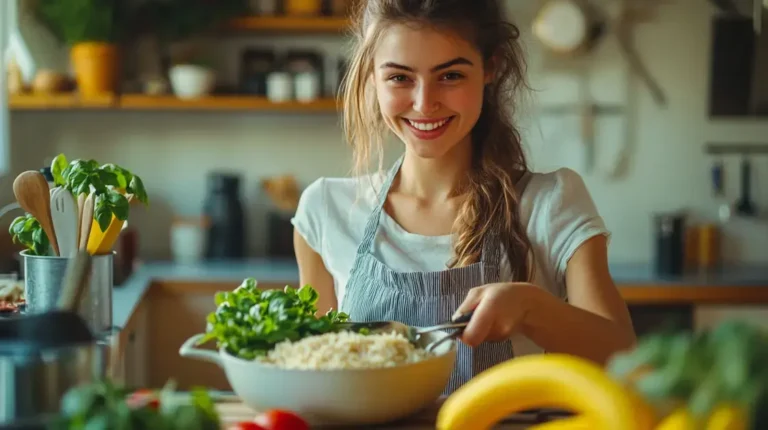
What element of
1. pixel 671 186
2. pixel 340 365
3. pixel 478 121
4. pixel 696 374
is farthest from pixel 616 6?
pixel 696 374

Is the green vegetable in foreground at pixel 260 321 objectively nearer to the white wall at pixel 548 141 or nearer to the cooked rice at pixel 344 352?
the cooked rice at pixel 344 352

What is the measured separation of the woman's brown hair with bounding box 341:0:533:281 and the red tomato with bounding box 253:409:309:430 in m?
0.70

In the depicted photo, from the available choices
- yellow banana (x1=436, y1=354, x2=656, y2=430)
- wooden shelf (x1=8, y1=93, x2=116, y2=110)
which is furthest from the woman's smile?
wooden shelf (x1=8, y1=93, x2=116, y2=110)

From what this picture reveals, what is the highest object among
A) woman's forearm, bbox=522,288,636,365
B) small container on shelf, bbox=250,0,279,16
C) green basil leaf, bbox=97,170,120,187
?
small container on shelf, bbox=250,0,279,16

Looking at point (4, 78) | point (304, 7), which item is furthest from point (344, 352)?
point (4, 78)

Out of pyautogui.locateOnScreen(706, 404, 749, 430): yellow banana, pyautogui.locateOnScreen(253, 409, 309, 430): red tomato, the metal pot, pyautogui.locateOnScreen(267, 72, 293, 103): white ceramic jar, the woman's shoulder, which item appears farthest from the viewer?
pyautogui.locateOnScreen(267, 72, 293, 103): white ceramic jar

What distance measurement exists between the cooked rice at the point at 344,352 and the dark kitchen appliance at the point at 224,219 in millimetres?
2445

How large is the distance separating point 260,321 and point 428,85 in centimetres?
54

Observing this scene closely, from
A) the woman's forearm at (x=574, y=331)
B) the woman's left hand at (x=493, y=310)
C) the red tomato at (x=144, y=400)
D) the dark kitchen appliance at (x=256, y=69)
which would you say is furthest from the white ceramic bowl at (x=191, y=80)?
the red tomato at (x=144, y=400)

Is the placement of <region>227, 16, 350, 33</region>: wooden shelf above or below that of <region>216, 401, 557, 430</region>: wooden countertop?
above

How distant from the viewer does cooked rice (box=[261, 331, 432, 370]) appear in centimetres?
106

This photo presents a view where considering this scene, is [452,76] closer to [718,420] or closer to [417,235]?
[417,235]

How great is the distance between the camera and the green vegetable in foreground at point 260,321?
1146 mm

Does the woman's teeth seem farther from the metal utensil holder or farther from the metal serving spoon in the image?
the metal utensil holder
